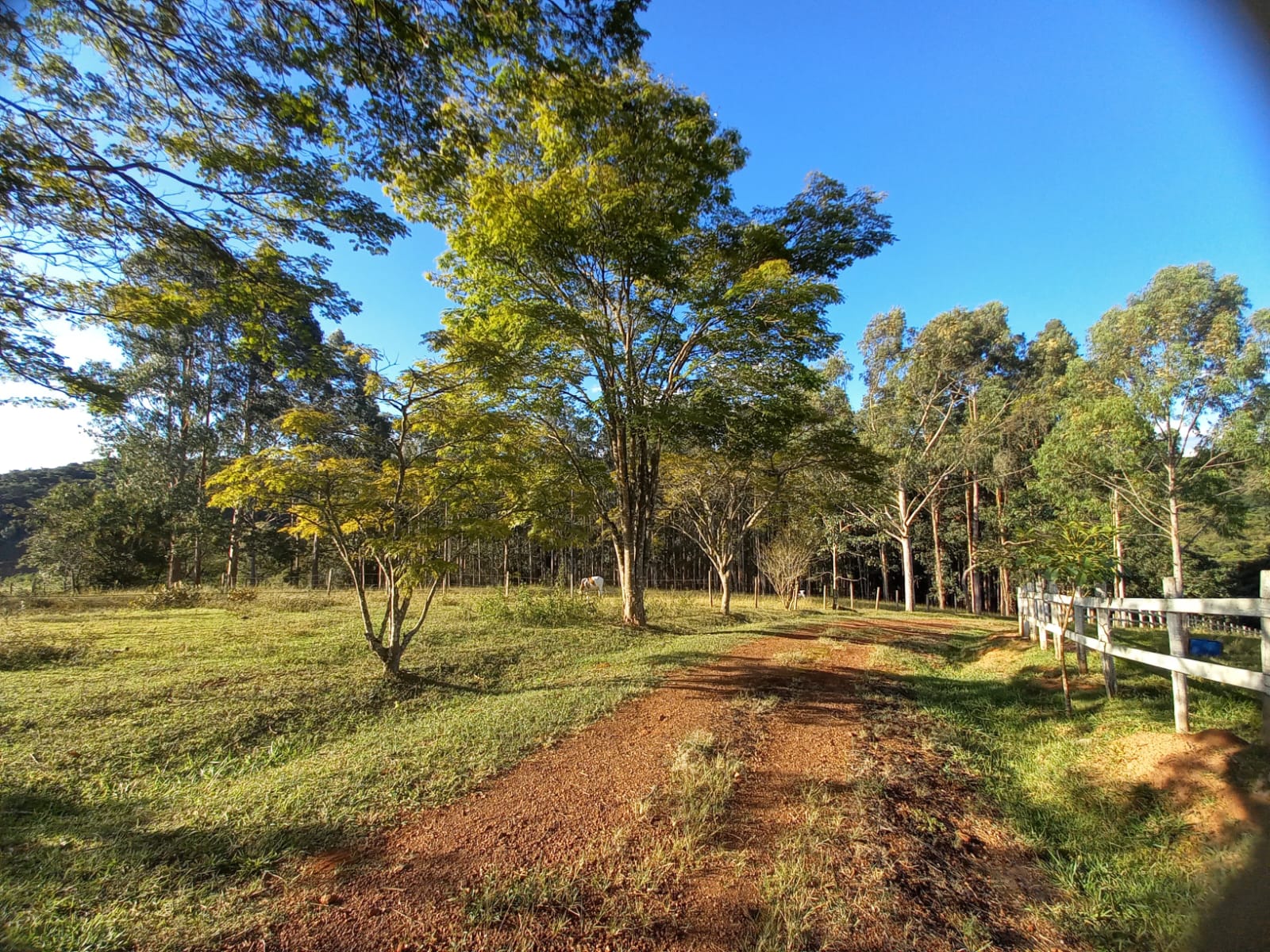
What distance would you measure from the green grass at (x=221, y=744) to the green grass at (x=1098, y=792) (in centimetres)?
364

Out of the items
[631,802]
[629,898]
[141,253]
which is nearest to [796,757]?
[631,802]

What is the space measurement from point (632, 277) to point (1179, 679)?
414 inches

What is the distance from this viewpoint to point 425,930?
2424 millimetres

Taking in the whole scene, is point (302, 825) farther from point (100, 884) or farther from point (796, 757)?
point (796, 757)

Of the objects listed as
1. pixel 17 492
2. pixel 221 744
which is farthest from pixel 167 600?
pixel 17 492

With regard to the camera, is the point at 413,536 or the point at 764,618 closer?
the point at 413,536

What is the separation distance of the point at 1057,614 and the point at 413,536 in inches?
333

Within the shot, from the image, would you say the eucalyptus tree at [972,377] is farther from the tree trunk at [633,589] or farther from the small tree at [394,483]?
the small tree at [394,483]

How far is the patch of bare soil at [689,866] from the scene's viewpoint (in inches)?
96.1

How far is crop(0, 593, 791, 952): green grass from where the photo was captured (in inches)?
104

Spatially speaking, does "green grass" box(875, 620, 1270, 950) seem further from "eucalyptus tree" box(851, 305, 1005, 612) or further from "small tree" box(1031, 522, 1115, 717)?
"eucalyptus tree" box(851, 305, 1005, 612)

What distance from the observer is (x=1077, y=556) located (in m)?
5.59

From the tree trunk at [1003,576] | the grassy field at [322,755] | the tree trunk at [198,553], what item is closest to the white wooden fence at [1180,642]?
the grassy field at [322,755]

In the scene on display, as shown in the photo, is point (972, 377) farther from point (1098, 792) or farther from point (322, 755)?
point (322, 755)
